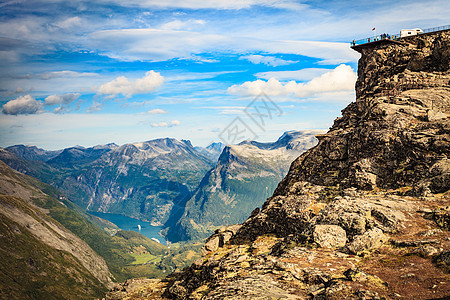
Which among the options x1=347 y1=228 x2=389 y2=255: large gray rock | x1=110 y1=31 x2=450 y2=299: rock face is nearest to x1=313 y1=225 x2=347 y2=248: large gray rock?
x1=110 y1=31 x2=450 y2=299: rock face

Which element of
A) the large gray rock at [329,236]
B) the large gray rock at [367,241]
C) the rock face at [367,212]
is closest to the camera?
the rock face at [367,212]

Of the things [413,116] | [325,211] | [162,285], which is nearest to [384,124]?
[413,116]

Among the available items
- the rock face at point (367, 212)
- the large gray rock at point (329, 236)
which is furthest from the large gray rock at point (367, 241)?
the large gray rock at point (329, 236)

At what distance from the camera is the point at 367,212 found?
38.8m

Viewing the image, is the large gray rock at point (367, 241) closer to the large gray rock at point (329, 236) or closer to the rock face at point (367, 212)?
the rock face at point (367, 212)

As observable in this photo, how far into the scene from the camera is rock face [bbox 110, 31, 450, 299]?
2752cm

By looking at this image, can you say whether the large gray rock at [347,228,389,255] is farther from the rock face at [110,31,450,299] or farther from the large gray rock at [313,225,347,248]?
the large gray rock at [313,225,347,248]

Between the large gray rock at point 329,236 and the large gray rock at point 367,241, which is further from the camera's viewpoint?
the large gray rock at point 329,236

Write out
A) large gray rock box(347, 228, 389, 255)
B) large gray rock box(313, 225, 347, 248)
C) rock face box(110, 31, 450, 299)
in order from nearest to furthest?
1. rock face box(110, 31, 450, 299)
2. large gray rock box(347, 228, 389, 255)
3. large gray rock box(313, 225, 347, 248)

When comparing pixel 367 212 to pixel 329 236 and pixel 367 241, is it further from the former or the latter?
pixel 329 236

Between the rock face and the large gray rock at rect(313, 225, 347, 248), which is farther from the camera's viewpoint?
the large gray rock at rect(313, 225, 347, 248)

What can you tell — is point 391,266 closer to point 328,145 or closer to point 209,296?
point 209,296

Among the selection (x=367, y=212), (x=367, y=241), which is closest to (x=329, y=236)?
(x=367, y=241)

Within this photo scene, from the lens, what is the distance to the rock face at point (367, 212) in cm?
2752
